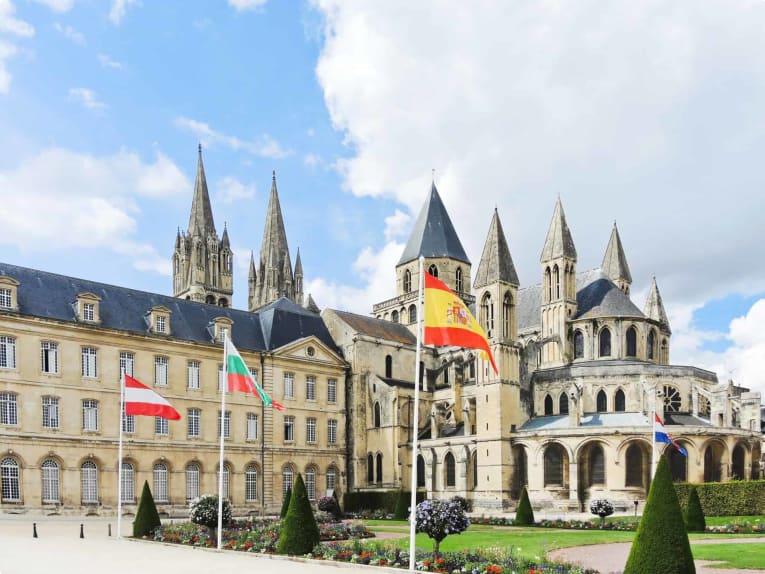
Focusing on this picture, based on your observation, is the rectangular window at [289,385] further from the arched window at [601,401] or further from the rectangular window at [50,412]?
the arched window at [601,401]

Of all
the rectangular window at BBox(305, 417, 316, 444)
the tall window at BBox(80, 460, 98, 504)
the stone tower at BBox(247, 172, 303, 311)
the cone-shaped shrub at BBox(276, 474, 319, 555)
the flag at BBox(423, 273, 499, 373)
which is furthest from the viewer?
the stone tower at BBox(247, 172, 303, 311)

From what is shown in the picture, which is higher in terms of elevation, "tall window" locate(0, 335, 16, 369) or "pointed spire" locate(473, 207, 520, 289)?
"pointed spire" locate(473, 207, 520, 289)

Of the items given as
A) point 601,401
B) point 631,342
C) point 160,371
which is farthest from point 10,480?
point 631,342

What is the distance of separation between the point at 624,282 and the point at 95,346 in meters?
44.1

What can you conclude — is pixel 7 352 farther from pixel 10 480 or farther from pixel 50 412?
pixel 10 480

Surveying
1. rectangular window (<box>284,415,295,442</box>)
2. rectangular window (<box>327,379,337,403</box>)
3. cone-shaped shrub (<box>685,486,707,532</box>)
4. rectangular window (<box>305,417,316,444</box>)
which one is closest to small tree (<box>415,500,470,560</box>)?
cone-shaped shrub (<box>685,486,707,532</box>)

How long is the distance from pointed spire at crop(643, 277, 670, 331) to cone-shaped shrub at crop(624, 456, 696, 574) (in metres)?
56.1

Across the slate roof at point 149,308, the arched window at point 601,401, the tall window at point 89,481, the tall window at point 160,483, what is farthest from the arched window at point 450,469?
the tall window at point 89,481

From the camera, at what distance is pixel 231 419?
4962cm

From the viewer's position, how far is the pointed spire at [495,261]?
2074 inches

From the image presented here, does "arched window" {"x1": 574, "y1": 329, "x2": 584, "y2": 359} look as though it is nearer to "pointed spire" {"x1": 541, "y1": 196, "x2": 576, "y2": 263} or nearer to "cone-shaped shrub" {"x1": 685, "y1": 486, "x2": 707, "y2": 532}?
"pointed spire" {"x1": 541, "y1": 196, "x2": 576, "y2": 263}

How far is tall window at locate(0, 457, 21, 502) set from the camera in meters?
39.7

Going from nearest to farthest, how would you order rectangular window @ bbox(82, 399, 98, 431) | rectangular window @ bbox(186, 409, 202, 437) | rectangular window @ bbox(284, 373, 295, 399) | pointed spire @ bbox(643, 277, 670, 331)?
1. rectangular window @ bbox(82, 399, 98, 431)
2. rectangular window @ bbox(186, 409, 202, 437)
3. rectangular window @ bbox(284, 373, 295, 399)
4. pointed spire @ bbox(643, 277, 670, 331)

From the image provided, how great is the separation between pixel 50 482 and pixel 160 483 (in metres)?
6.46
